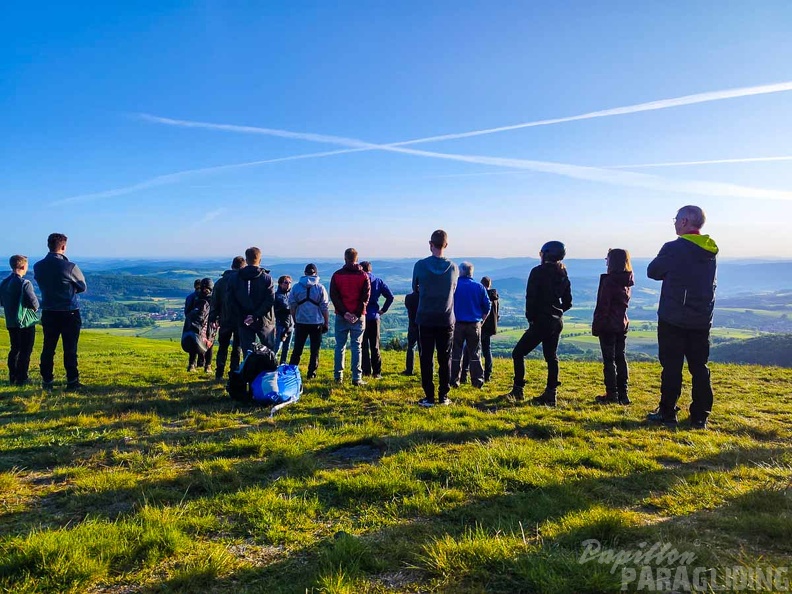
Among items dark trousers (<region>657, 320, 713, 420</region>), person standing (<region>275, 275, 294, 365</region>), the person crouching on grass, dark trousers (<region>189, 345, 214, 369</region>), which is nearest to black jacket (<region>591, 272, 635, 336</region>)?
the person crouching on grass

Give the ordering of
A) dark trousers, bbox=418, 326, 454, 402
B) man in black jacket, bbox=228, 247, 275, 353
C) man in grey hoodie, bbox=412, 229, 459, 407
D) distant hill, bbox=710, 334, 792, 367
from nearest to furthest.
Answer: man in grey hoodie, bbox=412, 229, 459, 407
dark trousers, bbox=418, 326, 454, 402
man in black jacket, bbox=228, 247, 275, 353
distant hill, bbox=710, 334, 792, 367

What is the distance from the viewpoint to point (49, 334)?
29.2ft

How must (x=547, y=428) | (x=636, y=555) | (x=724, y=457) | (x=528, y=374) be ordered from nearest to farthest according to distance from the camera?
(x=636, y=555), (x=724, y=457), (x=547, y=428), (x=528, y=374)

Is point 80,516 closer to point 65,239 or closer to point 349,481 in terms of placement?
point 349,481

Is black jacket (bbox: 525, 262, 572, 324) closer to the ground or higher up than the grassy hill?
higher up

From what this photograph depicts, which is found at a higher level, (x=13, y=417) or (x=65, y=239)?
(x=65, y=239)

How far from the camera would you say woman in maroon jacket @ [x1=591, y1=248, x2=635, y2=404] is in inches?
343

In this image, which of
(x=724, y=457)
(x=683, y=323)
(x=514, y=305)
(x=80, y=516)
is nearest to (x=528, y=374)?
(x=683, y=323)

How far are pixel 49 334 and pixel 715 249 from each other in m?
12.7

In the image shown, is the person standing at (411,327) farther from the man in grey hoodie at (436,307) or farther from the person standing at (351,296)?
the man in grey hoodie at (436,307)

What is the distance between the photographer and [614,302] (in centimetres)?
873

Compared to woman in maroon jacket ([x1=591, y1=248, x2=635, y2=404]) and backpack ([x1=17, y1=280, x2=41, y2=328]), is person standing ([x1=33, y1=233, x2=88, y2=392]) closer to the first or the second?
backpack ([x1=17, y1=280, x2=41, y2=328])

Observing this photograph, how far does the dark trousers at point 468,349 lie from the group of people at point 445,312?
0.09 feet

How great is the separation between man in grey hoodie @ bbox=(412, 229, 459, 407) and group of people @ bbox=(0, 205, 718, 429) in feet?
0.06
